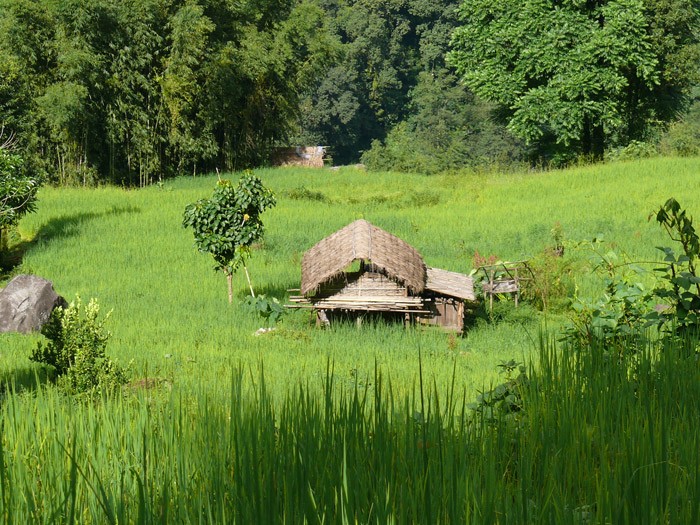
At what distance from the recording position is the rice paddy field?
268cm

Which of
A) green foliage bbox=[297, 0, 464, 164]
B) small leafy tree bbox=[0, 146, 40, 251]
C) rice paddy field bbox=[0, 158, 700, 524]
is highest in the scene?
green foliage bbox=[297, 0, 464, 164]

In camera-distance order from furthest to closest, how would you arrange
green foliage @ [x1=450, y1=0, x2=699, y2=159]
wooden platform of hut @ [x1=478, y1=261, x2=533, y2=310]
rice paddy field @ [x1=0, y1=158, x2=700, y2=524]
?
green foliage @ [x1=450, y1=0, x2=699, y2=159]
wooden platform of hut @ [x1=478, y1=261, x2=533, y2=310]
rice paddy field @ [x1=0, y1=158, x2=700, y2=524]

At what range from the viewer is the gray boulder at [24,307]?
14891 mm

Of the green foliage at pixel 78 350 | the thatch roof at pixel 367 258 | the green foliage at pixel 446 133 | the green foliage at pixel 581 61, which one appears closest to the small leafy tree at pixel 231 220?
the thatch roof at pixel 367 258

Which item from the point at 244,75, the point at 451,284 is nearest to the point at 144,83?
the point at 244,75

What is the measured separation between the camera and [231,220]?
17344mm

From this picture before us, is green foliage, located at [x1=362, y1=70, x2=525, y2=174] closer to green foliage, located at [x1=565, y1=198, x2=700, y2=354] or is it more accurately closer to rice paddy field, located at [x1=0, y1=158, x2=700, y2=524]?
rice paddy field, located at [x1=0, y1=158, x2=700, y2=524]

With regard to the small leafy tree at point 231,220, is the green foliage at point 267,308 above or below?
below

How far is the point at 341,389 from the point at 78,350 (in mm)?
6692

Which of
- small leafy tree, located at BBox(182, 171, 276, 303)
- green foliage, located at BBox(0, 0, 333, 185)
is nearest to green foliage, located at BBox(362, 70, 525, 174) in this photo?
green foliage, located at BBox(0, 0, 333, 185)

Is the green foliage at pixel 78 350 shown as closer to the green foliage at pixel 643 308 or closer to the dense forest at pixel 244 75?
the green foliage at pixel 643 308

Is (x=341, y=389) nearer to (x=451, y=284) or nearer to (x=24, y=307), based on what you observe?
(x=451, y=284)

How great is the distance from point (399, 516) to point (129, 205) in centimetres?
2815

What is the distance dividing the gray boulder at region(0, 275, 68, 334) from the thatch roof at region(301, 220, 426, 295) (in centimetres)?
428
